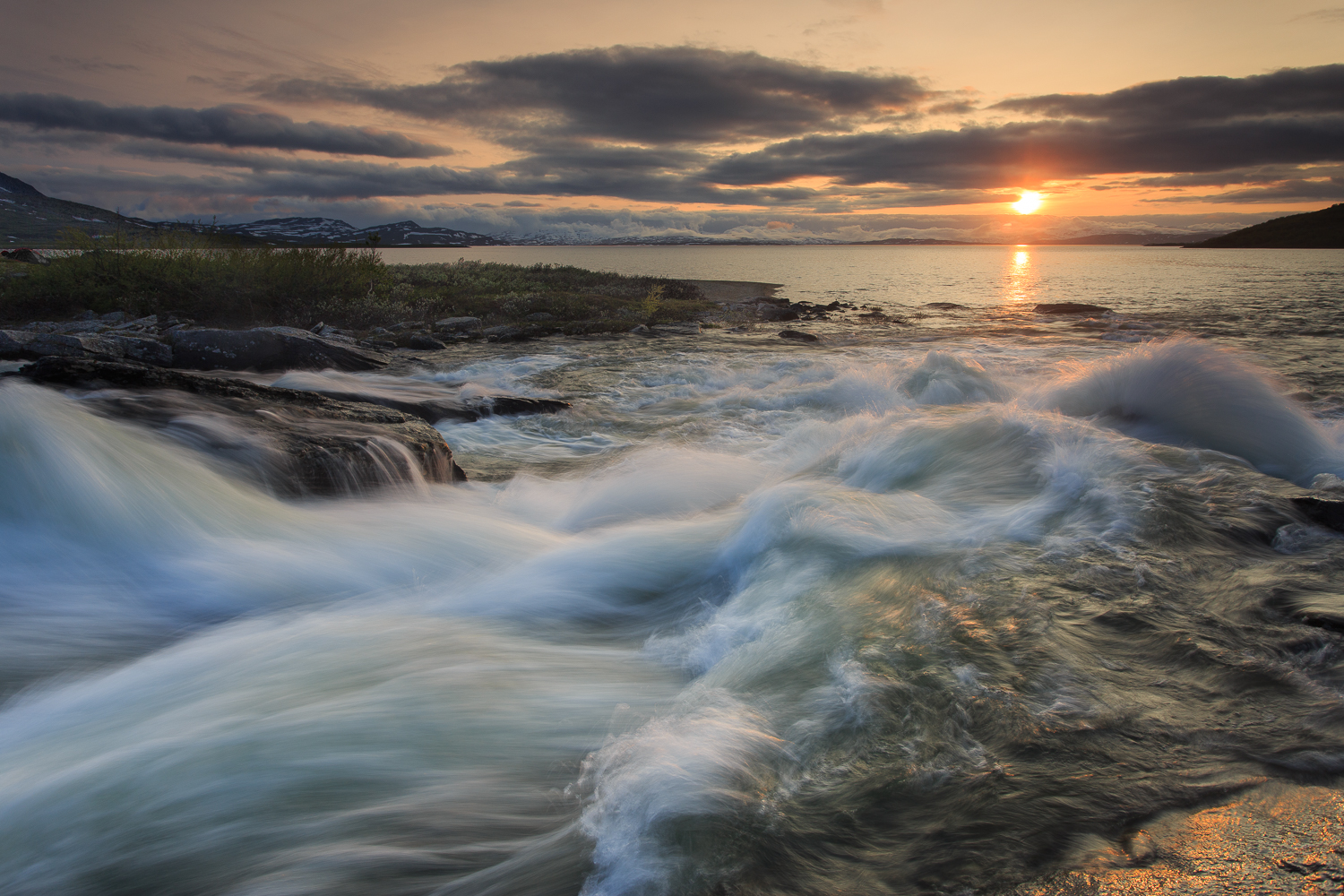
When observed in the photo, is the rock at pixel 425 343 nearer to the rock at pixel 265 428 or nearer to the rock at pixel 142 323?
the rock at pixel 142 323

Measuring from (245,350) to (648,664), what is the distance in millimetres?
13144

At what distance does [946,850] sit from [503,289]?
119 ft

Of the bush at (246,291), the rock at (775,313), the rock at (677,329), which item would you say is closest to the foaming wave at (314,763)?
the rock at (677,329)

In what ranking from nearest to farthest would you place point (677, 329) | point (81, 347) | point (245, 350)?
point (81, 347) < point (245, 350) < point (677, 329)

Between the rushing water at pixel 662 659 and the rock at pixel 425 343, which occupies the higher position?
the rock at pixel 425 343

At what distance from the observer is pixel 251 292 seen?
2197cm

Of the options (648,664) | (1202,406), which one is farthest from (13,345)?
(1202,406)

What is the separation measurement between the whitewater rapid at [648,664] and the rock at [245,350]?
26.2ft

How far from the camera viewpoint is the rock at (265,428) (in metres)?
6.58

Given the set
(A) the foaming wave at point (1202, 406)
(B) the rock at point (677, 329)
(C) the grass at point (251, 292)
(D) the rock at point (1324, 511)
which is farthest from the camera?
(B) the rock at point (677, 329)

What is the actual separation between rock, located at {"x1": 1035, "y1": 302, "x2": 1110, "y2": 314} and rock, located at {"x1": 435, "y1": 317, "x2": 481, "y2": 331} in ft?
A: 90.8

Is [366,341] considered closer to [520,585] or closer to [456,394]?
[456,394]

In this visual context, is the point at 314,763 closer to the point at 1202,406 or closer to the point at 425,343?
the point at 1202,406

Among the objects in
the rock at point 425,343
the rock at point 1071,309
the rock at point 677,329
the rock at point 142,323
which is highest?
the rock at point 142,323
